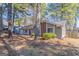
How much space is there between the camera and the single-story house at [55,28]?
1.32 m

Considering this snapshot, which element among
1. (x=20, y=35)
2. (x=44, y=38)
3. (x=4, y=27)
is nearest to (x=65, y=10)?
(x=44, y=38)

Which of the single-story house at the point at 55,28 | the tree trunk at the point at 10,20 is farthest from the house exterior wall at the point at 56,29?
the tree trunk at the point at 10,20

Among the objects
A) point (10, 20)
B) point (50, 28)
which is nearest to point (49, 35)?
point (50, 28)

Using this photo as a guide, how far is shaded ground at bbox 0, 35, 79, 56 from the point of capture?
135cm

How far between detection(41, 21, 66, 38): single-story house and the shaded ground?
0.20 feet

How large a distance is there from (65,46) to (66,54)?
71 millimetres

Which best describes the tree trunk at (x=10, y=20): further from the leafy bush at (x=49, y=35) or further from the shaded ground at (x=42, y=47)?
the leafy bush at (x=49, y=35)

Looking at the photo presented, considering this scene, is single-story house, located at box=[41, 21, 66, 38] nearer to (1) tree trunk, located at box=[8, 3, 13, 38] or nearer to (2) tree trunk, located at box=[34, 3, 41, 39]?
(2) tree trunk, located at box=[34, 3, 41, 39]

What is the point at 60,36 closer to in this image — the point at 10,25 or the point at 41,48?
the point at 41,48

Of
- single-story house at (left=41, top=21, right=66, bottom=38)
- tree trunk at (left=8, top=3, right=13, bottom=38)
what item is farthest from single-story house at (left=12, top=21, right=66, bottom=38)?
tree trunk at (left=8, top=3, right=13, bottom=38)

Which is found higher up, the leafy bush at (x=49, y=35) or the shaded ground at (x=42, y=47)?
the leafy bush at (x=49, y=35)

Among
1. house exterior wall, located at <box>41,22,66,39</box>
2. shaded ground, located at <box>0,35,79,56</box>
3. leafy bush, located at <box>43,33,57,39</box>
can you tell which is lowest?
shaded ground, located at <box>0,35,79,56</box>

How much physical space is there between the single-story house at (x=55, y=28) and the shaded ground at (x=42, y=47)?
0.20 feet

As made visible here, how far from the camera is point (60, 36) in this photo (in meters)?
1.34
